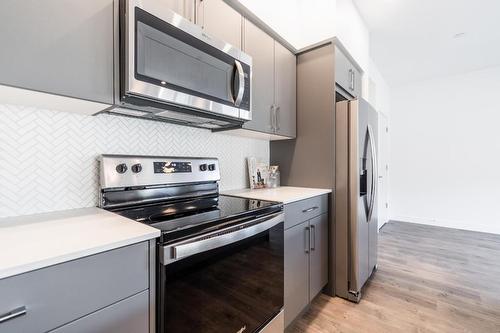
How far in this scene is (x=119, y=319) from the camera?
75cm

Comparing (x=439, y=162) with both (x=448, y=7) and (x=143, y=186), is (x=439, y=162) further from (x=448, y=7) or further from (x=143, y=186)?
(x=143, y=186)

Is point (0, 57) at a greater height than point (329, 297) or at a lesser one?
greater

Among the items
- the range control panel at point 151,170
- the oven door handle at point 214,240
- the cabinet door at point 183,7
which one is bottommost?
the oven door handle at point 214,240

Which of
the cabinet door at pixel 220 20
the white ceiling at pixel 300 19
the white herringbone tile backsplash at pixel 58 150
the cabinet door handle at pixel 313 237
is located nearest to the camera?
the white herringbone tile backsplash at pixel 58 150

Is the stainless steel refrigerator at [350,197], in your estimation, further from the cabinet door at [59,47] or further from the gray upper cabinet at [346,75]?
the cabinet door at [59,47]

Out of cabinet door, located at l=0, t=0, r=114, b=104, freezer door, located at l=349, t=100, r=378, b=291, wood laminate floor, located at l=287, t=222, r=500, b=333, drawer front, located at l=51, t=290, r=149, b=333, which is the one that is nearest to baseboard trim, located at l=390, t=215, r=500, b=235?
wood laminate floor, located at l=287, t=222, r=500, b=333

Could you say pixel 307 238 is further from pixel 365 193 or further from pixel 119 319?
pixel 119 319

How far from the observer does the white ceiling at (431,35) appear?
254cm

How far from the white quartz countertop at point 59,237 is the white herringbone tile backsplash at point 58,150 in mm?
99

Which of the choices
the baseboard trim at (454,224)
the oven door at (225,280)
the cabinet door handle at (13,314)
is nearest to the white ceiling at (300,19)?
the oven door at (225,280)

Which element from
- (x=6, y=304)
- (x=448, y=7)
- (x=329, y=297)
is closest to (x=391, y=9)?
(x=448, y=7)

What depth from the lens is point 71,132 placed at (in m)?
1.17

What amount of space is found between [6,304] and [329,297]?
2.11 metres

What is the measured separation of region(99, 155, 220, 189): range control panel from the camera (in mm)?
1222
